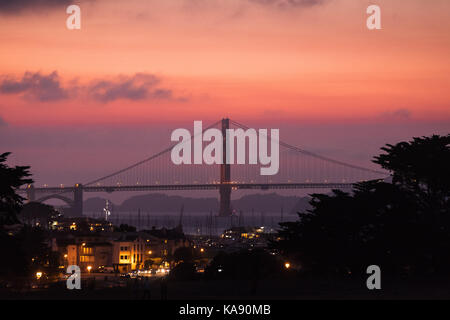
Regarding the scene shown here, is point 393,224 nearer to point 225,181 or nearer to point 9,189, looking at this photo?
point 9,189

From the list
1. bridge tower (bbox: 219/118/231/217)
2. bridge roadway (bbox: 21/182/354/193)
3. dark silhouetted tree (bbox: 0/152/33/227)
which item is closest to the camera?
dark silhouetted tree (bbox: 0/152/33/227)

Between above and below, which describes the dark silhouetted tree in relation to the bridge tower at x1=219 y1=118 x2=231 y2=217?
below

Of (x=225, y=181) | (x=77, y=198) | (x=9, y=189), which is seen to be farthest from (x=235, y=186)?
(x=9, y=189)

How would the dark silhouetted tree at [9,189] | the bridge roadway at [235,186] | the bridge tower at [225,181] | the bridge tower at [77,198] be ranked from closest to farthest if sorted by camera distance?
1. the dark silhouetted tree at [9,189]
2. the bridge roadway at [235,186]
3. the bridge tower at [225,181]
4. the bridge tower at [77,198]

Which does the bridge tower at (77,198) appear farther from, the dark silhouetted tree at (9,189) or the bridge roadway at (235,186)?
the dark silhouetted tree at (9,189)

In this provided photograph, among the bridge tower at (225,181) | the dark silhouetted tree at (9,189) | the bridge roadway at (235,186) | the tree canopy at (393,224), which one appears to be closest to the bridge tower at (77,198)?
the bridge roadway at (235,186)

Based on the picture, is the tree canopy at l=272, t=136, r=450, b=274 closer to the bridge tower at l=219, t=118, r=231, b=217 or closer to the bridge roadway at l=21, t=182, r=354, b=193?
the bridge roadway at l=21, t=182, r=354, b=193

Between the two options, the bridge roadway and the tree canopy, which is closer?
the tree canopy

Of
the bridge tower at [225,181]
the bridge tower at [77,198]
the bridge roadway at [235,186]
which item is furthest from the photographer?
the bridge tower at [77,198]

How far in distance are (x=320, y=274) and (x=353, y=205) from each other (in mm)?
4998

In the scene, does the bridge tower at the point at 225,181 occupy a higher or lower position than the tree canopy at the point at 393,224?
higher

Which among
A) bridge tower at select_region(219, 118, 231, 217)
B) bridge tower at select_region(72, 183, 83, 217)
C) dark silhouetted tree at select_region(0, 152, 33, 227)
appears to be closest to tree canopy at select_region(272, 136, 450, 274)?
dark silhouetted tree at select_region(0, 152, 33, 227)
